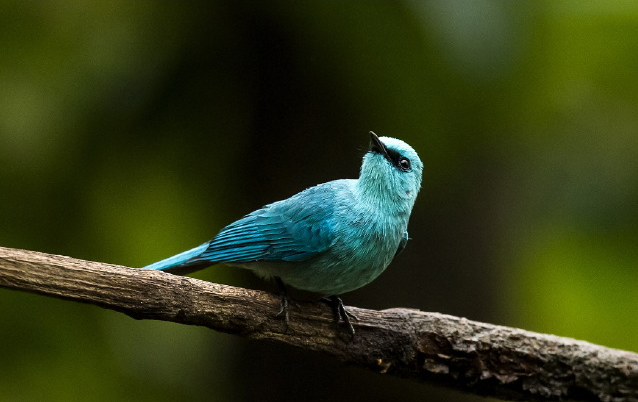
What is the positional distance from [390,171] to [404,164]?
8 cm

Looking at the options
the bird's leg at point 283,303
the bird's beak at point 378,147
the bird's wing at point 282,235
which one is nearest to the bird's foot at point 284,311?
the bird's leg at point 283,303

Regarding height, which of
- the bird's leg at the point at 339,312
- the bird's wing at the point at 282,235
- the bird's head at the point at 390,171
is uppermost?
the bird's head at the point at 390,171

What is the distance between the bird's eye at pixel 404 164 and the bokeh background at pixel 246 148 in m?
0.90

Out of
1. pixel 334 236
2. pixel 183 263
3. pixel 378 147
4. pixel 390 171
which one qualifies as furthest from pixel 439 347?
pixel 183 263

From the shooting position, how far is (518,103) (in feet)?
17.8

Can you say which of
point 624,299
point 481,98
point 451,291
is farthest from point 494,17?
point 624,299

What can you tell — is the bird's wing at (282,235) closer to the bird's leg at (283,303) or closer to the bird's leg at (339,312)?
the bird's leg at (283,303)

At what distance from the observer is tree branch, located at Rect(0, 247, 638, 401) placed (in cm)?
339

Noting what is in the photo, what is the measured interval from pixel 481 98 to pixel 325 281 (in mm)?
2179

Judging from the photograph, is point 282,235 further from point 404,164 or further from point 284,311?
point 404,164

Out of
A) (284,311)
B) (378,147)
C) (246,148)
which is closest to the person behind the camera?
(284,311)

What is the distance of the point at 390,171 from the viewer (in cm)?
371

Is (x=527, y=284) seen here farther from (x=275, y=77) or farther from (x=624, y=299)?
(x=275, y=77)

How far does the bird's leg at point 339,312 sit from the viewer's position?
12.2ft
